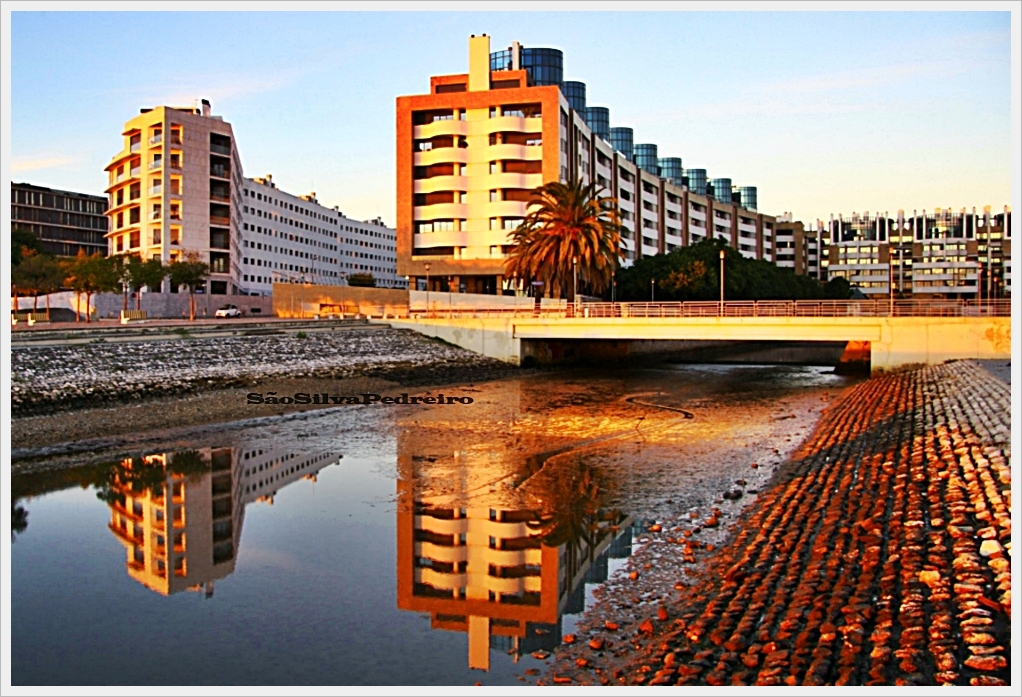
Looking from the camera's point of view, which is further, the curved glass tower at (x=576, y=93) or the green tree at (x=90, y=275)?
the curved glass tower at (x=576, y=93)

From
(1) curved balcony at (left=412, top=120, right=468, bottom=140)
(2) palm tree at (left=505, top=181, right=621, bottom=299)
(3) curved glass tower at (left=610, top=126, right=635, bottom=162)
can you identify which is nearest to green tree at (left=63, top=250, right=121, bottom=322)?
(2) palm tree at (left=505, top=181, right=621, bottom=299)

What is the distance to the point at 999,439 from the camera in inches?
814

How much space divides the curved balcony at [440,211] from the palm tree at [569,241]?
2152 cm

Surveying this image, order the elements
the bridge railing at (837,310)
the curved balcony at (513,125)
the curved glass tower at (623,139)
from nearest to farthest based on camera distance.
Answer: the bridge railing at (837,310) < the curved balcony at (513,125) < the curved glass tower at (623,139)

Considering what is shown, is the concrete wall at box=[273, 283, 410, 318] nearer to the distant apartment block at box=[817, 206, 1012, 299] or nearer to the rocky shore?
the rocky shore

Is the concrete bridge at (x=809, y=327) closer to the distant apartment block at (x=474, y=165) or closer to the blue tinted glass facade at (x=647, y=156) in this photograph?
the distant apartment block at (x=474, y=165)

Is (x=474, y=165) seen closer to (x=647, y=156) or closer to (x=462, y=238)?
(x=462, y=238)

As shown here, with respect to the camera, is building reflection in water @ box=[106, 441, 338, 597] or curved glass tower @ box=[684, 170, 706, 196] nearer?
building reflection in water @ box=[106, 441, 338, 597]

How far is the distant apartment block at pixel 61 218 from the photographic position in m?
134

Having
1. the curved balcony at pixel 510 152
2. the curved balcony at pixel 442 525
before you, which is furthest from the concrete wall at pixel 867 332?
the curved balcony at pixel 442 525

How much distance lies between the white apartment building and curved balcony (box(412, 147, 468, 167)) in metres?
35.3

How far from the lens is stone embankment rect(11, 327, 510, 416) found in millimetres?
35469

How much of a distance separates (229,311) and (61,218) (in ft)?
245

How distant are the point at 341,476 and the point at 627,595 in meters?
12.3
